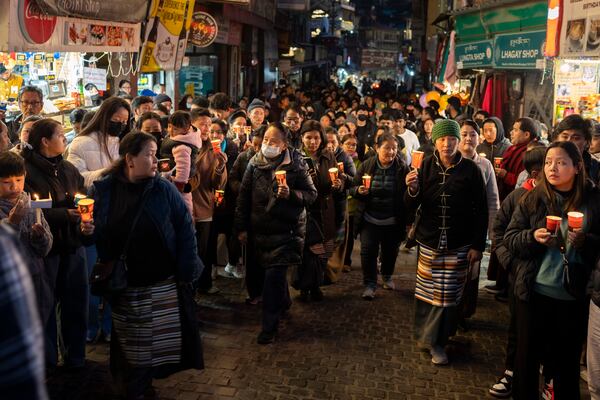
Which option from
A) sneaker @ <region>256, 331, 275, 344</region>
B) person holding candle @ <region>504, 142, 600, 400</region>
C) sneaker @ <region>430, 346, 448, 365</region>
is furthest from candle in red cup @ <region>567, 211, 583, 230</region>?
sneaker @ <region>256, 331, 275, 344</region>

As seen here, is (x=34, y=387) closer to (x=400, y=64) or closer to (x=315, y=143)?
(x=315, y=143)

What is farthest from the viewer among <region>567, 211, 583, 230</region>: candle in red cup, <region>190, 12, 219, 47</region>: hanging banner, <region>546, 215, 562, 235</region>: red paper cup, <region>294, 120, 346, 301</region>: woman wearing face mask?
<region>190, 12, 219, 47</region>: hanging banner

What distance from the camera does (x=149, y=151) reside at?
14.2 feet

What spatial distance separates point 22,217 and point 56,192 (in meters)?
0.78

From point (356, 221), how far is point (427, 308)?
200cm

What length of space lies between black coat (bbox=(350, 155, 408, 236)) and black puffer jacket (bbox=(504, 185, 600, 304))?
2.72 m

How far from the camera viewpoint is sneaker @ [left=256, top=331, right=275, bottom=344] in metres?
6.07

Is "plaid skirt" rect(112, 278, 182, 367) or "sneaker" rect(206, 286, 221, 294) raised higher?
"plaid skirt" rect(112, 278, 182, 367)

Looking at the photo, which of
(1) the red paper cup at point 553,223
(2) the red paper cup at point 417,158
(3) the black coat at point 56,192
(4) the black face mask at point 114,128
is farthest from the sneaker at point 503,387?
(4) the black face mask at point 114,128

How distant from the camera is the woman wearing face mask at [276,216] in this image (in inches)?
239

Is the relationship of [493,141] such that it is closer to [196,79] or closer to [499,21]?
[499,21]

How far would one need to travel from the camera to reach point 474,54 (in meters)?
17.4

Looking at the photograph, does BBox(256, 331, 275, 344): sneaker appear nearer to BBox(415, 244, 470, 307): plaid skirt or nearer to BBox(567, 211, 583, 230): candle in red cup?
BBox(415, 244, 470, 307): plaid skirt

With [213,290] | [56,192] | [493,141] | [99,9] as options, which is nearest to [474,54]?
[493,141]
